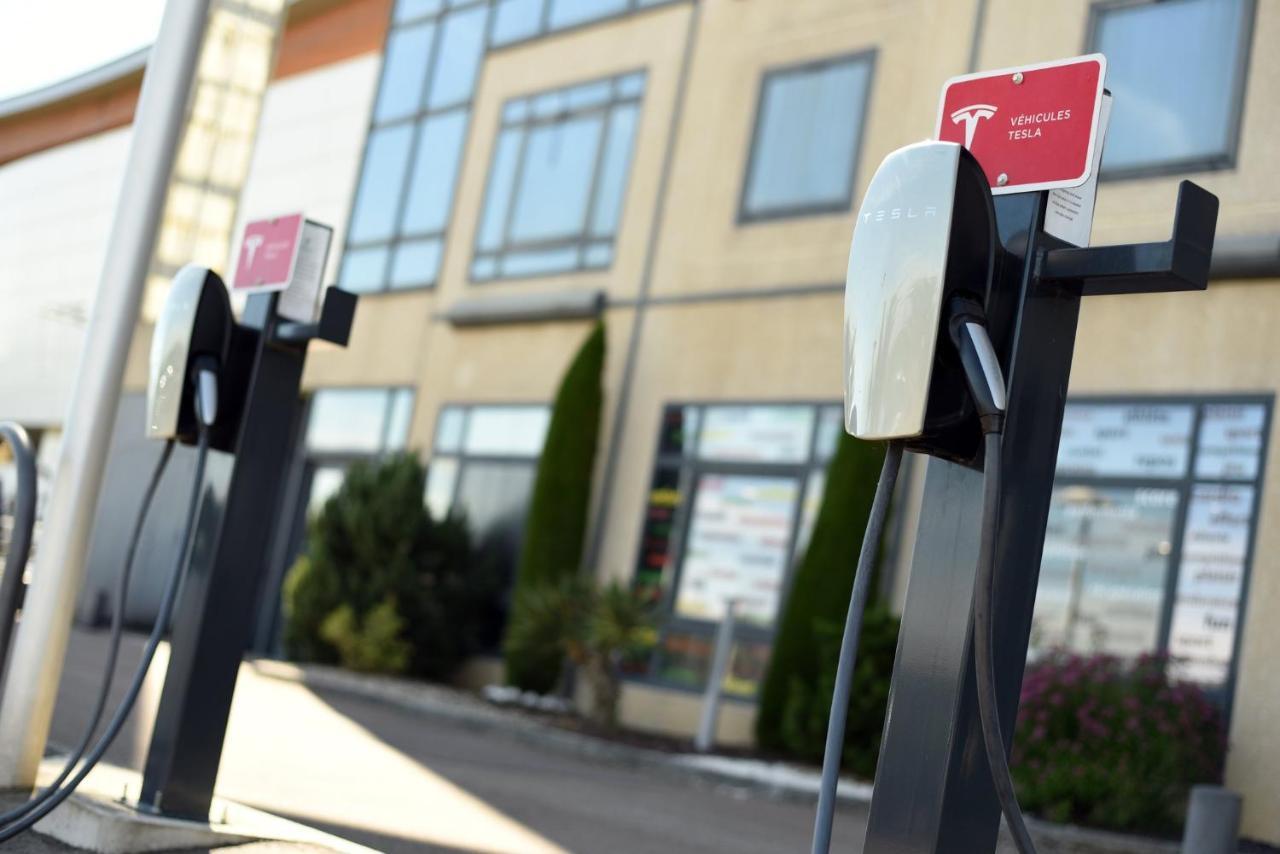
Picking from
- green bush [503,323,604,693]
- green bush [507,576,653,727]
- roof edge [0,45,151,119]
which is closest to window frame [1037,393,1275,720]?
green bush [507,576,653,727]

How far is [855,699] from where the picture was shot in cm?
1090

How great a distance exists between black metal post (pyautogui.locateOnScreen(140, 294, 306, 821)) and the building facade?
197cm

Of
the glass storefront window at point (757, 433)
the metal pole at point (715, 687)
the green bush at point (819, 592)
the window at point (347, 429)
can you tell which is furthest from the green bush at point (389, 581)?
the green bush at point (819, 592)

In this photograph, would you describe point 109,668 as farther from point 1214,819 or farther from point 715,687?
point 715,687

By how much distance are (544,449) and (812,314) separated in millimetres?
3054

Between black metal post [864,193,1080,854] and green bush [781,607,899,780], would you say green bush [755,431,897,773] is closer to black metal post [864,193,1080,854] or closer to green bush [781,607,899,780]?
green bush [781,607,899,780]

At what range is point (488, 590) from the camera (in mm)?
15383

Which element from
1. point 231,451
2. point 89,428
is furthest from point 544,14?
point 231,451

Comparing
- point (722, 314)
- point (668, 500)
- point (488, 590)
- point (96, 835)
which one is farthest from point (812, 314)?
point (96, 835)

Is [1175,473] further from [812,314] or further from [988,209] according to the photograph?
[988,209]

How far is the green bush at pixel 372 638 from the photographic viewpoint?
48.2 feet

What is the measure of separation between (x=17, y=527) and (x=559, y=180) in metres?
11.9

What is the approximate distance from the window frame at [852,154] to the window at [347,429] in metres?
5.18

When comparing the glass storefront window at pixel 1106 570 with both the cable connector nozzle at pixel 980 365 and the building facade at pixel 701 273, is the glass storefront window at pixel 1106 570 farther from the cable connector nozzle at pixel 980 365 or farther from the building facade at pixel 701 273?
the cable connector nozzle at pixel 980 365
